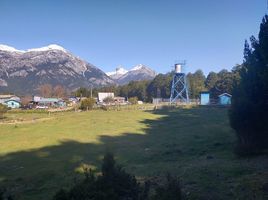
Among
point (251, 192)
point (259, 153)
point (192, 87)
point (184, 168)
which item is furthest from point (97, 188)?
point (192, 87)

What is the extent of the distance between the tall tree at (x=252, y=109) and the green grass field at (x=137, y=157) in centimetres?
177

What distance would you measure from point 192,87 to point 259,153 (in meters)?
126

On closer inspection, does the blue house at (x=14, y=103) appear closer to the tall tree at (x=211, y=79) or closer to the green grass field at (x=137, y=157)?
the tall tree at (x=211, y=79)

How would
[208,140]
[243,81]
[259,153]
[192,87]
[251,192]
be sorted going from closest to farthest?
1. [251,192]
2. [259,153]
3. [243,81]
4. [208,140]
5. [192,87]

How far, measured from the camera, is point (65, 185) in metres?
22.5

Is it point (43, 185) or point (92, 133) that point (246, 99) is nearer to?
point (43, 185)

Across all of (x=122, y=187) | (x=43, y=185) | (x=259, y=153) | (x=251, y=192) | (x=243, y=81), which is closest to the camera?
(x=122, y=187)

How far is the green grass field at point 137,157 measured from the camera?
19.4 m

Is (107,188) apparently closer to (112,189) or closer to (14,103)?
(112,189)

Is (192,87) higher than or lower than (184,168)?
higher

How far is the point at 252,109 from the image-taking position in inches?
1035

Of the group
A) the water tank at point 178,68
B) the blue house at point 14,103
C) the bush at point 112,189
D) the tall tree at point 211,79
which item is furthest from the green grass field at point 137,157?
the blue house at point 14,103

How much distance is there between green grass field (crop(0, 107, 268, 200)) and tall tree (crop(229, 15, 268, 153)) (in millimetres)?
1766

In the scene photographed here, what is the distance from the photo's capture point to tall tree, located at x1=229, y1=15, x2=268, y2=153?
2625 cm
